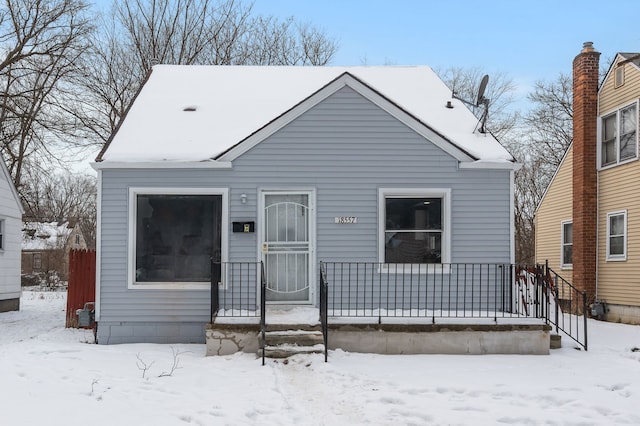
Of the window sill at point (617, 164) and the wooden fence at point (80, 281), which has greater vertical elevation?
the window sill at point (617, 164)

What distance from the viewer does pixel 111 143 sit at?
9945mm

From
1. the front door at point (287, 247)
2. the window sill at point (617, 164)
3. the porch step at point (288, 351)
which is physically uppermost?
the window sill at point (617, 164)

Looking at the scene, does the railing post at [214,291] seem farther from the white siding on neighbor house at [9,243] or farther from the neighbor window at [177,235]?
the white siding on neighbor house at [9,243]

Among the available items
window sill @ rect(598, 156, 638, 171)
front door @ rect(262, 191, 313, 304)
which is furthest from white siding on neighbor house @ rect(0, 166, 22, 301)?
window sill @ rect(598, 156, 638, 171)

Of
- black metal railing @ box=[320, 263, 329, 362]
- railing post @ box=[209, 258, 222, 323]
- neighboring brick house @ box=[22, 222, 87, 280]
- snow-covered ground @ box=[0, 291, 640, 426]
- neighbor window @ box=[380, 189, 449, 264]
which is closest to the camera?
snow-covered ground @ box=[0, 291, 640, 426]

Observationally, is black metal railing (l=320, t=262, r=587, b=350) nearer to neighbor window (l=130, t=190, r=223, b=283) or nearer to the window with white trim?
neighbor window (l=130, t=190, r=223, b=283)

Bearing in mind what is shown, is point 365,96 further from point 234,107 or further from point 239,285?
point 239,285

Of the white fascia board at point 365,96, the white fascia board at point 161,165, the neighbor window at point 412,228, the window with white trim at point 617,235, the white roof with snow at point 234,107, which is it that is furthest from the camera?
the window with white trim at point 617,235

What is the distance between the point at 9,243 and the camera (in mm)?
16031

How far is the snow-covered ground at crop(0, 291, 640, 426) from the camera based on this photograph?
5449 mm

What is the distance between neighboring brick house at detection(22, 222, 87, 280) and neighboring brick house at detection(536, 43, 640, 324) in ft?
107

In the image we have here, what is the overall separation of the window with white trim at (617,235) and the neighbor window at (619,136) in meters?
1.31

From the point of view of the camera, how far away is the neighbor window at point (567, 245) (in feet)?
53.6

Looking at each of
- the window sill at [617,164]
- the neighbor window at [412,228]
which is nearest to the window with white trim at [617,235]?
the window sill at [617,164]
